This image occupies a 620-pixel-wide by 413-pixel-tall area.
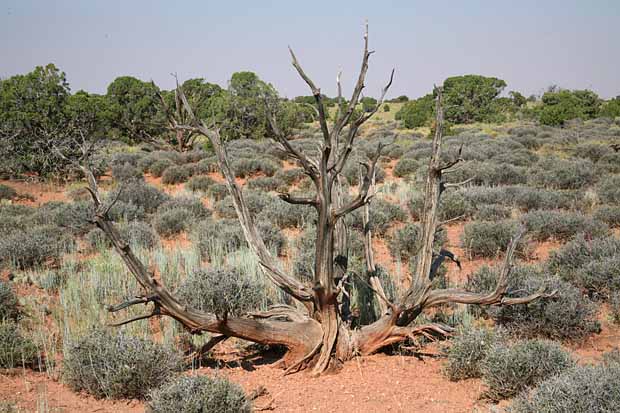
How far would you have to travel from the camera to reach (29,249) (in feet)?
22.6

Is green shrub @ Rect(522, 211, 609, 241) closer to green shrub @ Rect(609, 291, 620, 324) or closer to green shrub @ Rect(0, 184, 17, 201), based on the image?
green shrub @ Rect(609, 291, 620, 324)

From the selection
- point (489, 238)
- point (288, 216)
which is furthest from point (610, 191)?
point (288, 216)

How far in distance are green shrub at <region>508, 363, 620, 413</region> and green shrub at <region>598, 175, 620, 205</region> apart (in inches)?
314

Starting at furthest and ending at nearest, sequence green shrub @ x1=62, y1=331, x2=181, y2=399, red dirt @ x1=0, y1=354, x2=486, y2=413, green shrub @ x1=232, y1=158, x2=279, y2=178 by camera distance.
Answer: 1. green shrub @ x1=232, y1=158, x2=279, y2=178
2. green shrub @ x1=62, y1=331, x2=181, y2=399
3. red dirt @ x1=0, y1=354, x2=486, y2=413

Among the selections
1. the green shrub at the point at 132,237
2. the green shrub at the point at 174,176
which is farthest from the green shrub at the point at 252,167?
the green shrub at the point at 132,237

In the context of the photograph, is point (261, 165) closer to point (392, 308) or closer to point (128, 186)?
point (128, 186)

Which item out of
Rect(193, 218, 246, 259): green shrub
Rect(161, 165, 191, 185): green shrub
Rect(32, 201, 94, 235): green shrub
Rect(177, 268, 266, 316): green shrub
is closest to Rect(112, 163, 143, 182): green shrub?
Rect(161, 165, 191, 185): green shrub

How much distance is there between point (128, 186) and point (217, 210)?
2511mm

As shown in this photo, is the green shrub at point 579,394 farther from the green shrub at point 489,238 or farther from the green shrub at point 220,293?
the green shrub at point 489,238

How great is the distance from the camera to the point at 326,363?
3922mm

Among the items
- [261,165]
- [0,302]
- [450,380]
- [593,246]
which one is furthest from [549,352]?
[261,165]

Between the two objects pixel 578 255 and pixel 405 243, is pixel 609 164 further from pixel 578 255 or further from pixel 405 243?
pixel 405 243

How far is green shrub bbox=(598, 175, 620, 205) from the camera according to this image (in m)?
9.84

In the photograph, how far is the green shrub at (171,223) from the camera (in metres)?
8.87
